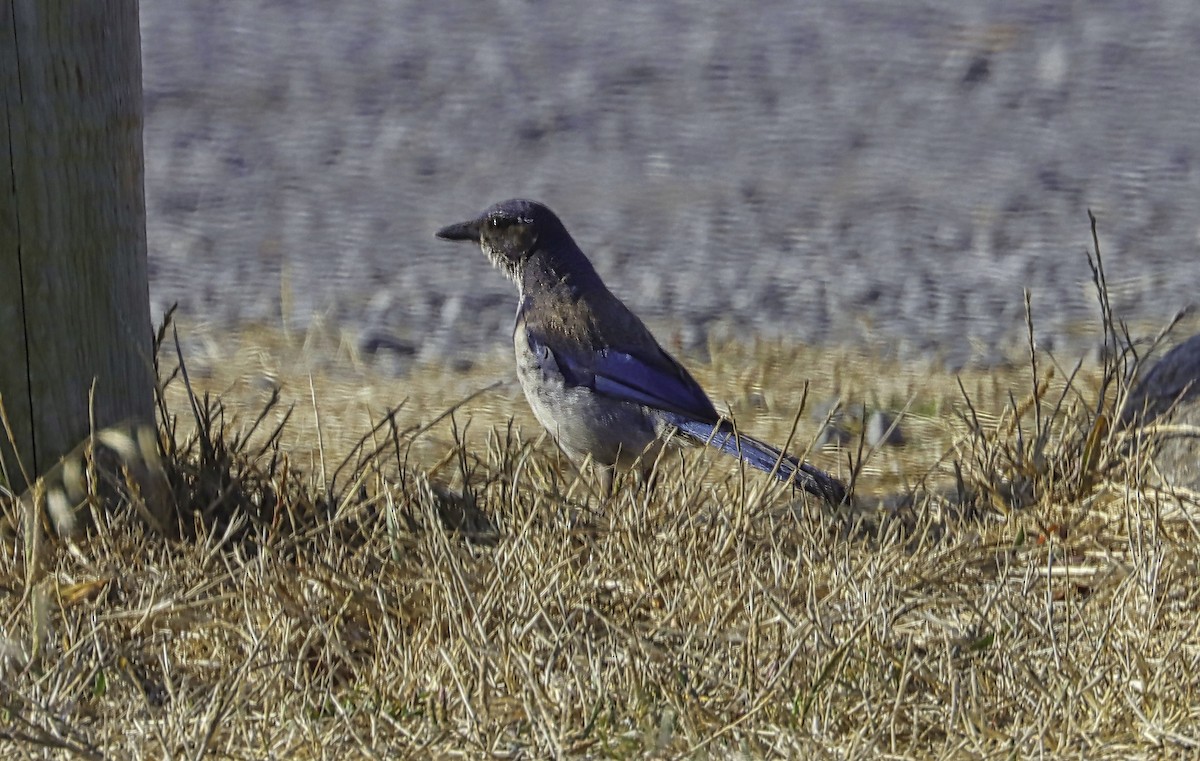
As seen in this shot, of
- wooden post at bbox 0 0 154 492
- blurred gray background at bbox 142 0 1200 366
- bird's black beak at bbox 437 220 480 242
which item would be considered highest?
wooden post at bbox 0 0 154 492

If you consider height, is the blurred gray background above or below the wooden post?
below

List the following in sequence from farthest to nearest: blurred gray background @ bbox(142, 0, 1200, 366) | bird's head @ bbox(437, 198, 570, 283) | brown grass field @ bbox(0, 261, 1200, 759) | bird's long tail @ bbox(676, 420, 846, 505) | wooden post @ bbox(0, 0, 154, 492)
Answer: blurred gray background @ bbox(142, 0, 1200, 366) → bird's head @ bbox(437, 198, 570, 283) → bird's long tail @ bbox(676, 420, 846, 505) → wooden post @ bbox(0, 0, 154, 492) → brown grass field @ bbox(0, 261, 1200, 759)

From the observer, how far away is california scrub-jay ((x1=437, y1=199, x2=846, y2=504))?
19.4ft

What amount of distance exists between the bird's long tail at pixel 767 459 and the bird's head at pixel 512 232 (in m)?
0.90

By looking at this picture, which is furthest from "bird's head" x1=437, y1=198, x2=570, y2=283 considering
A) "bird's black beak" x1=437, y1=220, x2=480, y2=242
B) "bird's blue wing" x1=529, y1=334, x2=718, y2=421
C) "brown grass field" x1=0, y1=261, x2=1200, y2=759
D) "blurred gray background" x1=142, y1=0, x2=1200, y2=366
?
"brown grass field" x1=0, y1=261, x2=1200, y2=759

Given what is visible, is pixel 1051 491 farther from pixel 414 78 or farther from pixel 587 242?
pixel 414 78

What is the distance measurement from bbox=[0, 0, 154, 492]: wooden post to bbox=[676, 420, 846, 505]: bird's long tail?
147 centimetres

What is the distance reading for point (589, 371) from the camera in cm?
602

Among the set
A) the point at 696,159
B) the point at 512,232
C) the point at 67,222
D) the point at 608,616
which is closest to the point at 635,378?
the point at 512,232

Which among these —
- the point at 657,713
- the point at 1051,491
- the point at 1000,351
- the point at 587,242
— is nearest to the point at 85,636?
the point at 657,713

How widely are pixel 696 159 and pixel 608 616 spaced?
5.98 metres

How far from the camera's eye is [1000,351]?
733cm

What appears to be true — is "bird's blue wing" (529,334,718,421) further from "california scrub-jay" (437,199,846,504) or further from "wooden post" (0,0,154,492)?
"wooden post" (0,0,154,492)

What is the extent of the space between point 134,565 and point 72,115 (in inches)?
41.8
